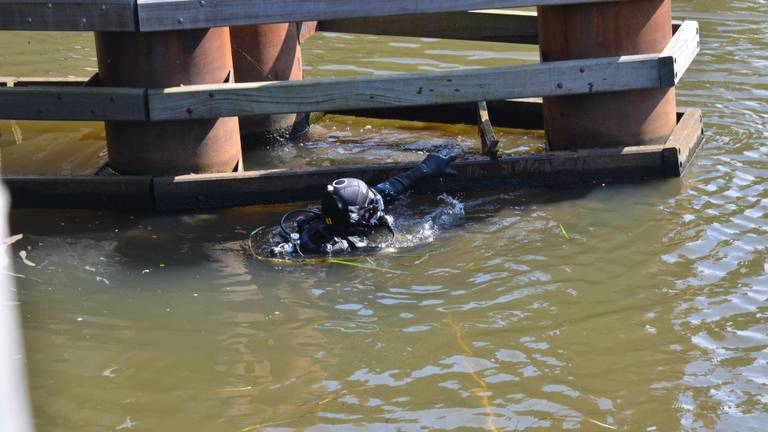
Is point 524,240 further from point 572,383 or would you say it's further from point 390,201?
point 572,383

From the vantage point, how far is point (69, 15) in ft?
25.8

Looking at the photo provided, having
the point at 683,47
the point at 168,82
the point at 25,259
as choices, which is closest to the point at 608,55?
the point at 683,47

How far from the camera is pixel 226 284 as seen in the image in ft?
23.4

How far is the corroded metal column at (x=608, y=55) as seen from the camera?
328 inches

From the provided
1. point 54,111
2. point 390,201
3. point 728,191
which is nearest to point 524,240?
point 390,201

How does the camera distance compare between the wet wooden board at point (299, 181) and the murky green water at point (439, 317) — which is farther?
the wet wooden board at point (299, 181)

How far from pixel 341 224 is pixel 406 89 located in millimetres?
1261

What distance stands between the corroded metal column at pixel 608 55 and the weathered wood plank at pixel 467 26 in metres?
1.43

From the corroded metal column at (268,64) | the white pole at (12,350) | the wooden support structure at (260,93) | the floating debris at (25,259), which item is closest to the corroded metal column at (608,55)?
the wooden support structure at (260,93)

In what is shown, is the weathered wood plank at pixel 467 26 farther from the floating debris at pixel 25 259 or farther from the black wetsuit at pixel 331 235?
A: the floating debris at pixel 25 259

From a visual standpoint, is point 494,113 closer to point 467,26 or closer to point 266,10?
point 467,26

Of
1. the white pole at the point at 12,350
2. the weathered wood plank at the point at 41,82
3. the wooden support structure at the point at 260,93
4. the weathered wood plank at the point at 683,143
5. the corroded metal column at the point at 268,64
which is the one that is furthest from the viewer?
the weathered wood plank at the point at 41,82

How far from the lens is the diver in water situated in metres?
7.32

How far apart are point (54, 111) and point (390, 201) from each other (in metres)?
2.48
